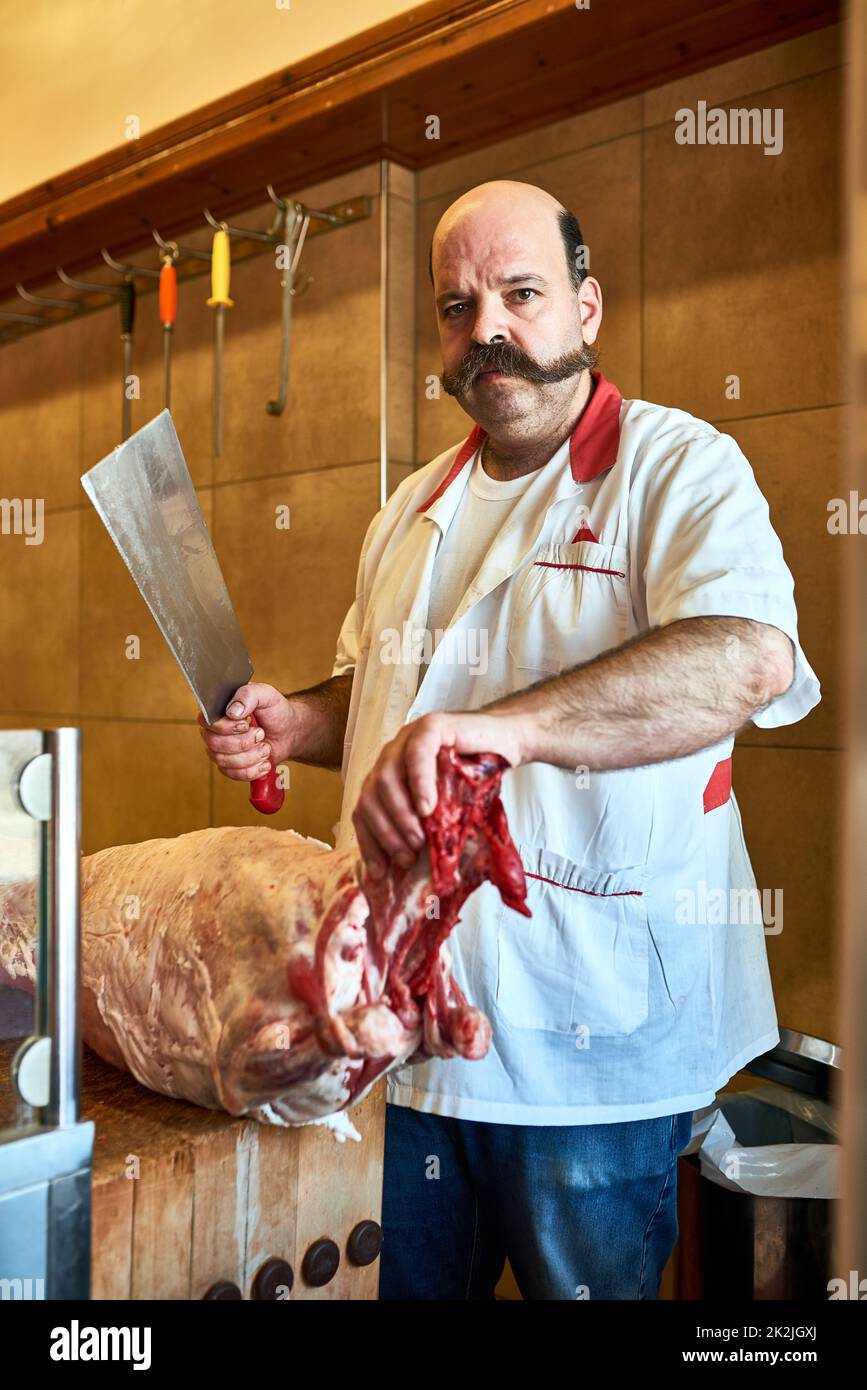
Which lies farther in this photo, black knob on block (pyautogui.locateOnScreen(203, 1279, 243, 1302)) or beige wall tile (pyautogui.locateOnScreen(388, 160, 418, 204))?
beige wall tile (pyautogui.locateOnScreen(388, 160, 418, 204))

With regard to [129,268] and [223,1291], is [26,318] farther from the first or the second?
[223,1291]

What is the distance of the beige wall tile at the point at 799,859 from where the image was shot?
74.2 inches

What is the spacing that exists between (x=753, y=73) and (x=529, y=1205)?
5.87 feet

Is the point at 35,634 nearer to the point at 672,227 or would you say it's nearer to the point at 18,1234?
the point at 672,227

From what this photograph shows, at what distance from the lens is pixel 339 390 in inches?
101

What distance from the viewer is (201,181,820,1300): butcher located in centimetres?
125

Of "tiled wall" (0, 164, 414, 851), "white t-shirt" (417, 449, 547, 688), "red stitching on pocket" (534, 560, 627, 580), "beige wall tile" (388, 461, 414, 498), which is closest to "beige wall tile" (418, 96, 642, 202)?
"tiled wall" (0, 164, 414, 851)

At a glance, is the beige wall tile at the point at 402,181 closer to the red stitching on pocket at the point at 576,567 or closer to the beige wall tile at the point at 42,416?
the beige wall tile at the point at 42,416

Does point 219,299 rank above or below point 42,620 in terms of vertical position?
above

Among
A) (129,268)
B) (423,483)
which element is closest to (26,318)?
(129,268)

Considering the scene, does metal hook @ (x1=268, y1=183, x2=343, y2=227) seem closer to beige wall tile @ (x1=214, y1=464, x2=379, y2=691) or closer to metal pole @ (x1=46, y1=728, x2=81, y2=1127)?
beige wall tile @ (x1=214, y1=464, x2=379, y2=691)

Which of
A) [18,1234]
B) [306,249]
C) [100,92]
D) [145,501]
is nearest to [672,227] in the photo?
[306,249]

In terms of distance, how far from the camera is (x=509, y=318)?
57.9 inches

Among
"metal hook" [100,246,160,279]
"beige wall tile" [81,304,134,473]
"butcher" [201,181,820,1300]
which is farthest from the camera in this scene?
"beige wall tile" [81,304,134,473]
